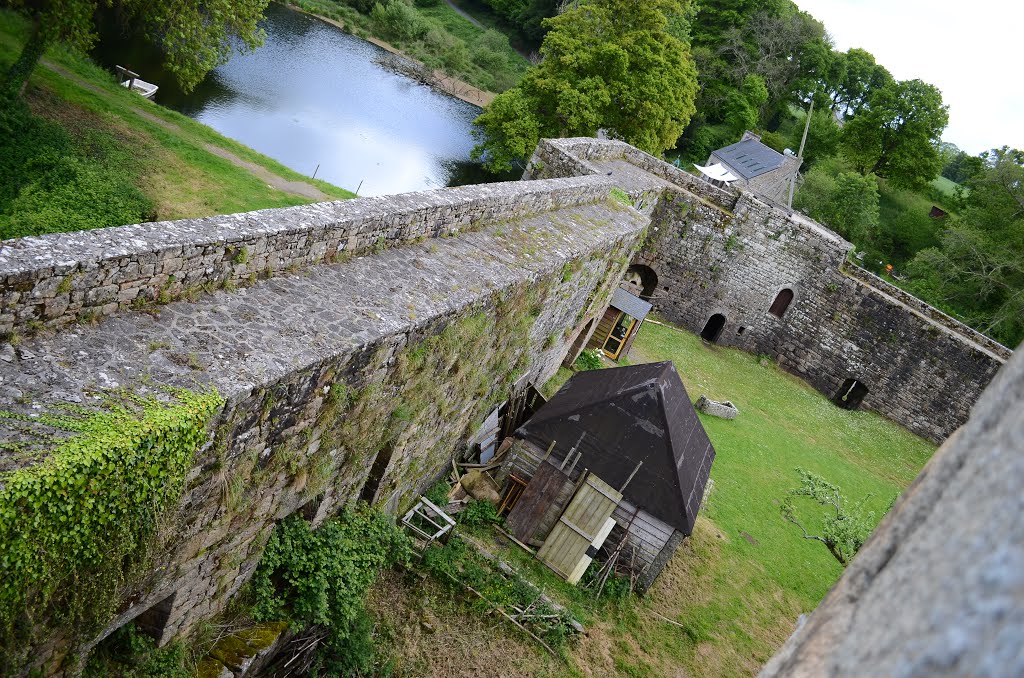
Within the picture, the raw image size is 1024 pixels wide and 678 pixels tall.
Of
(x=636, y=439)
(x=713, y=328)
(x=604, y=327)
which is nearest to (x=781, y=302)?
(x=713, y=328)

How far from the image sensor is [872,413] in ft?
76.1

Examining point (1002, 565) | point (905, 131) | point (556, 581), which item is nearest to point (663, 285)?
point (556, 581)

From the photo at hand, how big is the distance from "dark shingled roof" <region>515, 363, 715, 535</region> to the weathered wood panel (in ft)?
1.71

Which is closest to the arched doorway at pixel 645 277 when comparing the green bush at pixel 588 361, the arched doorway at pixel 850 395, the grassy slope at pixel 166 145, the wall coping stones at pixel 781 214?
the wall coping stones at pixel 781 214

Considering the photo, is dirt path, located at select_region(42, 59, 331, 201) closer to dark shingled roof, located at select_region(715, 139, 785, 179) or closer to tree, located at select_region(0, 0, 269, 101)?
tree, located at select_region(0, 0, 269, 101)

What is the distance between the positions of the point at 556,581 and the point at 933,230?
39861 mm

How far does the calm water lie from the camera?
26422 millimetres

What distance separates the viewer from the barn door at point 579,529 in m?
11.0

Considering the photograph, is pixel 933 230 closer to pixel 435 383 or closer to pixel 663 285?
pixel 663 285

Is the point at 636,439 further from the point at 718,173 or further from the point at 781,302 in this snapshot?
the point at 718,173

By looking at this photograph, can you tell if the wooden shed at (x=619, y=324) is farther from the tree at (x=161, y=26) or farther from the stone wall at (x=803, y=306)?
the tree at (x=161, y=26)

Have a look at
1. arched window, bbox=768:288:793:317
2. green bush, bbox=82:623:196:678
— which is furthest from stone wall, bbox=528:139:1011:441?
green bush, bbox=82:623:196:678

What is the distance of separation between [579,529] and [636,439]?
165 centimetres

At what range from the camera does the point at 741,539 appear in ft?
46.1
